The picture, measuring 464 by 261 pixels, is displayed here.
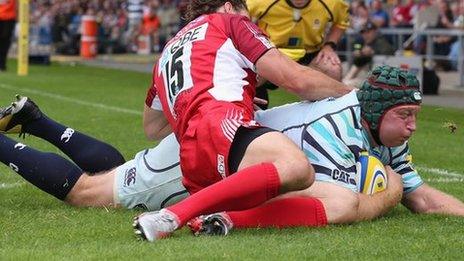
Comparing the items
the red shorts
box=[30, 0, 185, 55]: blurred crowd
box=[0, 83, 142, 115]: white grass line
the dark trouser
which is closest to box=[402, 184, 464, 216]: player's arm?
the red shorts

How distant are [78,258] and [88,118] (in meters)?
8.88

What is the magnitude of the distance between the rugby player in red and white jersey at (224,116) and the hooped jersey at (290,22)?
3.95 metres

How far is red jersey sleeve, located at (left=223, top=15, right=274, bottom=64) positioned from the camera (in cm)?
636

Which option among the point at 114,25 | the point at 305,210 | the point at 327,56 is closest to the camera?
the point at 305,210

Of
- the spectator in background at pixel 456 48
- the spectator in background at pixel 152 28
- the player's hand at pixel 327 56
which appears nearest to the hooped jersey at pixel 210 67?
the player's hand at pixel 327 56

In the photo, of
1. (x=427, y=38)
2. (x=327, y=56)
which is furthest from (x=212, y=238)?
(x=427, y=38)

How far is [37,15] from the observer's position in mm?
48219

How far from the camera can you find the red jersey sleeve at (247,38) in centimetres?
636

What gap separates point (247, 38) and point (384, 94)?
771 mm

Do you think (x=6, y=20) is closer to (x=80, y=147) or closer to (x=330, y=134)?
(x=80, y=147)

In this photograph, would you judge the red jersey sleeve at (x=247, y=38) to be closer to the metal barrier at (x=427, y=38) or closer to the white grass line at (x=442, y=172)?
the white grass line at (x=442, y=172)

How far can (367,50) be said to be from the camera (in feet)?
68.5

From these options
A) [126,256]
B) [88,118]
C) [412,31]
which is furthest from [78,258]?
[412,31]

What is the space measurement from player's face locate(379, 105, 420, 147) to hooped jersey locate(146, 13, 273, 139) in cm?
72
